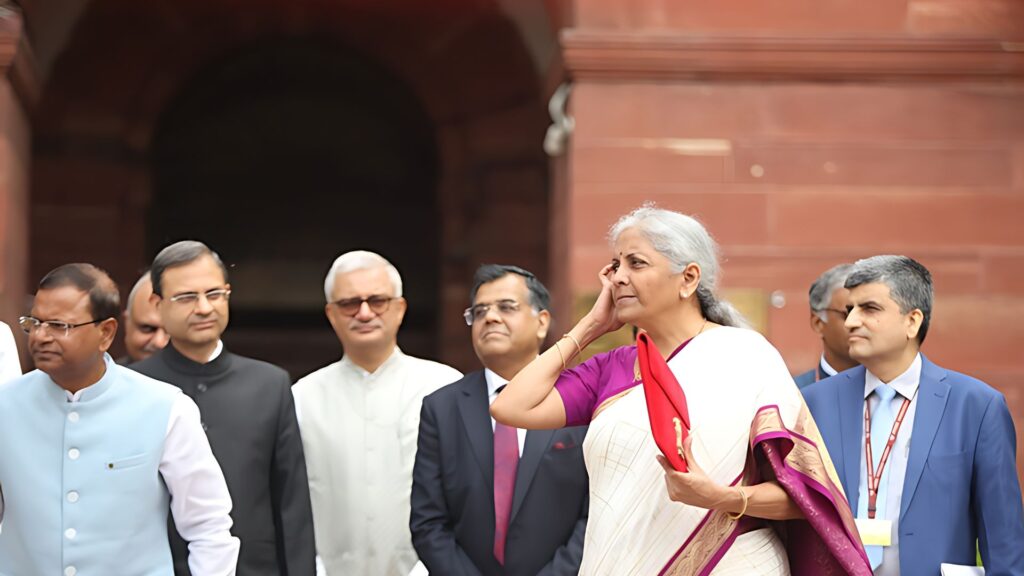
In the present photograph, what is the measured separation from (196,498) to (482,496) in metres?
1.14

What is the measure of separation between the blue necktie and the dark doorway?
573 cm

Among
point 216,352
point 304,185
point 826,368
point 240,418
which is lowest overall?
point 240,418

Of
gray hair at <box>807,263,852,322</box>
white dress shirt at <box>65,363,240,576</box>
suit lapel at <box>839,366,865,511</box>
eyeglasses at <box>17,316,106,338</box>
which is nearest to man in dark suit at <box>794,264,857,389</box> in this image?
gray hair at <box>807,263,852,322</box>

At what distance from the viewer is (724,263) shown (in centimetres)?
714

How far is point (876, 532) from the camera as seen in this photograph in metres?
4.34

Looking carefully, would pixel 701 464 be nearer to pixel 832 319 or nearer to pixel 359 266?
pixel 359 266

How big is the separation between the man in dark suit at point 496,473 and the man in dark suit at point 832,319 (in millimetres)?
1174

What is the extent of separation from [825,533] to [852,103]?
4.17 m

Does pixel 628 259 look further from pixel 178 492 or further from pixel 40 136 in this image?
pixel 40 136

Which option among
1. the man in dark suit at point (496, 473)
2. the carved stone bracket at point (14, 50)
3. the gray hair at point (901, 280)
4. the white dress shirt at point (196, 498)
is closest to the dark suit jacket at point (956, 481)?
the gray hair at point (901, 280)

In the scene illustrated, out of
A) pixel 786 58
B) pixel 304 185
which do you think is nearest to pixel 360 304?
pixel 786 58

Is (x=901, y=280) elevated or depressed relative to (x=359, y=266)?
depressed

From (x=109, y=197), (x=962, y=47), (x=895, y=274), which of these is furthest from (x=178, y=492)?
(x=109, y=197)

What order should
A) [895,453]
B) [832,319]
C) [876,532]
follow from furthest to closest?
[832,319]
[895,453]
[876,532]
